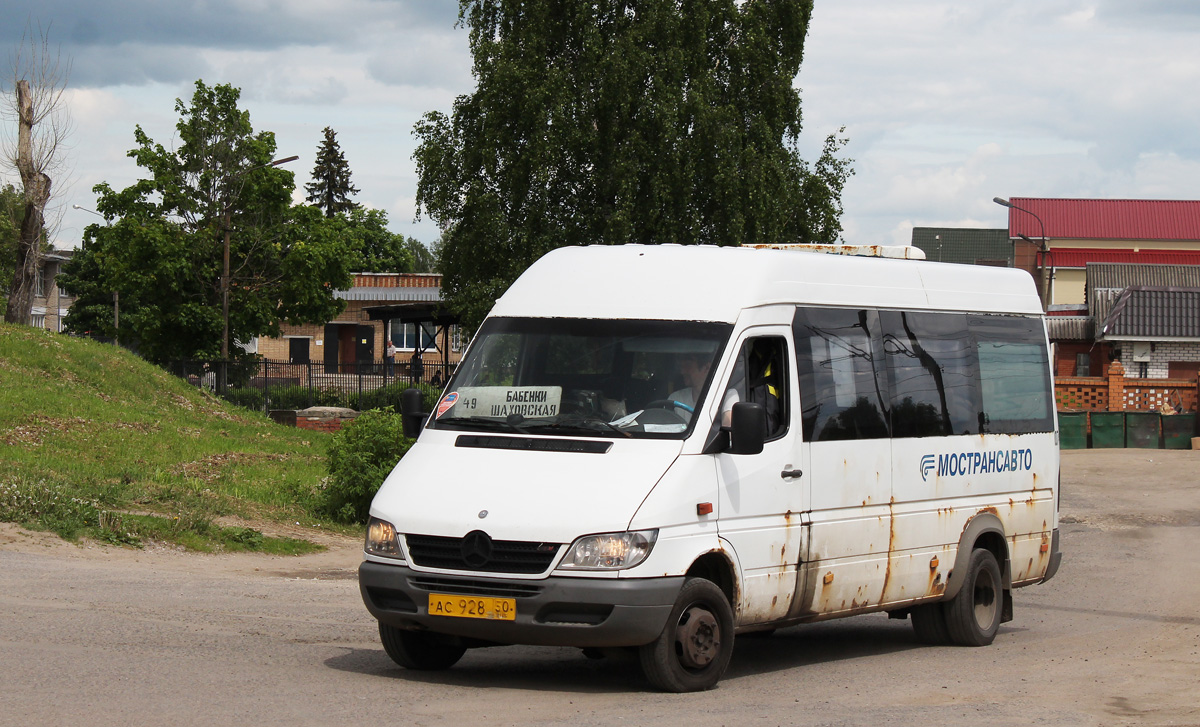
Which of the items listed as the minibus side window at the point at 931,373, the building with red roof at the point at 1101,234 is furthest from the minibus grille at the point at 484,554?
the building with red roof at the point at 1101,234

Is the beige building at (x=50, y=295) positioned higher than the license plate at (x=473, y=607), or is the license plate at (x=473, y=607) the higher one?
the beige building at (x=50, y=295)

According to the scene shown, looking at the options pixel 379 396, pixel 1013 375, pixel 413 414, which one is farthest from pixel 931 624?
pixel 379 396

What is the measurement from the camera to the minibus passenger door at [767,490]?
27.5ft

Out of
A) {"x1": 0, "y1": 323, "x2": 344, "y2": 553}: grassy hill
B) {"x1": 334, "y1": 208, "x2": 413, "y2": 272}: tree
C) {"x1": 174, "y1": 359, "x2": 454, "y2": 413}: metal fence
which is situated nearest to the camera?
{"x1": 0, "y1": 323, "x2": 344, "y2": 553}: grassy hill

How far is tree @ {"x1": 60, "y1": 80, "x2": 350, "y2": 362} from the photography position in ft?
147

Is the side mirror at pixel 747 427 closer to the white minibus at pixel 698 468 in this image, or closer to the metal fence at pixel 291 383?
the white minibus at pixel 698 468

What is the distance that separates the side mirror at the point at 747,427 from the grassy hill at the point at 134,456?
828 cm

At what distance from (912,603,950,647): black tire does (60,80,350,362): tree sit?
119 ft

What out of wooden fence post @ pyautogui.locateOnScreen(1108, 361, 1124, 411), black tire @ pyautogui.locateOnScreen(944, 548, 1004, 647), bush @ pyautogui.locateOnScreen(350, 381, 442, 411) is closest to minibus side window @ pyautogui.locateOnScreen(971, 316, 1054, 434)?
black tire @ pyautogui.locateOnScreen(944, 548, 1004, 647)

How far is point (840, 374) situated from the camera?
9.55m

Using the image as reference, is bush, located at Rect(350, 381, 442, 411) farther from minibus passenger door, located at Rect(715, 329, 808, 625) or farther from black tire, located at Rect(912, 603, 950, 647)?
minibus passenger door, located at Rect(715, 329, 808, 625)

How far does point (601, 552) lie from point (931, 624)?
14.0 feet

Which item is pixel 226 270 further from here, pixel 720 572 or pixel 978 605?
pixel 720 572

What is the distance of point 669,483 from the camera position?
782 centimetres
